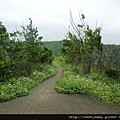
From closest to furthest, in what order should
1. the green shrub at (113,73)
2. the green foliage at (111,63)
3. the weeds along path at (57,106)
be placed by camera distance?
the weeds along path at (57,106) → the green shrub at (113,73) → the green foliage at (111,63)

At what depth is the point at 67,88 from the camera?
9297 millimetres

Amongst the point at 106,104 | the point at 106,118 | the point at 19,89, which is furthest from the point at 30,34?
the point at 106,118

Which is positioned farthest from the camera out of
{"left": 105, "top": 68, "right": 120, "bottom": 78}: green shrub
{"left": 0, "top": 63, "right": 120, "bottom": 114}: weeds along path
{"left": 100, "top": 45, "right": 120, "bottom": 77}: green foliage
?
{"left": 100, "top": 45, "right": 120, "bottom": 77}: green foliage

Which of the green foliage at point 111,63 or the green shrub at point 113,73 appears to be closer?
the green shrub at point 113,73

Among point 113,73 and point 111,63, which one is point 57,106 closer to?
point 113,73

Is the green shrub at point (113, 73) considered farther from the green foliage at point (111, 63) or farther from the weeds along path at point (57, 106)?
the weeds along path at point (57, 106)

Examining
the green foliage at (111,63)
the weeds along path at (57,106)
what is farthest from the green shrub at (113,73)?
the weeds along path at (57,106)

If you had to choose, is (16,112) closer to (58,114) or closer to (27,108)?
(27,108)

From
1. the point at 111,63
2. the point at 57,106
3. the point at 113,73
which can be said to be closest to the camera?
the point at 57,106

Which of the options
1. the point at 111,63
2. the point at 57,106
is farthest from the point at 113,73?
the point at 57,106

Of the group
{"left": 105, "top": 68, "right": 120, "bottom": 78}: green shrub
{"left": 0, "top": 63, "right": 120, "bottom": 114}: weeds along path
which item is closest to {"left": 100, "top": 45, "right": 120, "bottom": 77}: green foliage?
{"left": 105, "top": 68, "right": 120, "bottom": 78}: green shrub

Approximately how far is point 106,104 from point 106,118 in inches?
68.7

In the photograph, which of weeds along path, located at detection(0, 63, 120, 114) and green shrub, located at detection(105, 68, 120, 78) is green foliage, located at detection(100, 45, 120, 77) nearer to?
green shrub, located at detection(105, 68, 120, 78)

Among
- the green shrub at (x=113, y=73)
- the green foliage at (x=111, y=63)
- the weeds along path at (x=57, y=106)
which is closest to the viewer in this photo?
the weeds along path at (x=57, y=106)
